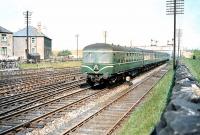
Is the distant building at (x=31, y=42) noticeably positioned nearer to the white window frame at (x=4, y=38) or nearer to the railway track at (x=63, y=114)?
the white window frame at (x=4, y=38)

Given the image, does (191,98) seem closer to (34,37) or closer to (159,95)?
(159,95)

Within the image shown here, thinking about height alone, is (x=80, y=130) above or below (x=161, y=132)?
below

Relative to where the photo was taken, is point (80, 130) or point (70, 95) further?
point (70, 95)

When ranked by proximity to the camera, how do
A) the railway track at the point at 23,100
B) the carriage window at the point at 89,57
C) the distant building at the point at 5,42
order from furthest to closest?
the distant building at the point at 5,42, the carriage window at the point at 89,57, the railway track at the point at 23,100

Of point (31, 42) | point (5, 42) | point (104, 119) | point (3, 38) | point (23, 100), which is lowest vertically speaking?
point (104, 119)

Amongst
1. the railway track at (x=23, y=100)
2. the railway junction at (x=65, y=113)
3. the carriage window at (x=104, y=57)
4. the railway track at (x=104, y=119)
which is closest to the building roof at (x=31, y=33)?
the carriage window at (x=104, y=57)

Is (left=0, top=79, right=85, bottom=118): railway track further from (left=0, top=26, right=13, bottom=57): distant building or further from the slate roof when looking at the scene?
the slate roof

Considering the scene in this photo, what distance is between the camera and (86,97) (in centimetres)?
2109

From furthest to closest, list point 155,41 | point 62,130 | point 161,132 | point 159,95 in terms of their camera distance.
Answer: point 155,41 → point 159,95 → point 62,130 → point 161,132

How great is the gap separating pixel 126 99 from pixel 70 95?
3.58 meters

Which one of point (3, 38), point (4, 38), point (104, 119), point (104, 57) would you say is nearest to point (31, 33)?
point (4, 38)

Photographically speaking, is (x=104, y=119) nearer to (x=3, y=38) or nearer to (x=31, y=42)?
(x=3, y=38)

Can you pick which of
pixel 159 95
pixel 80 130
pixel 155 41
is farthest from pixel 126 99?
pixel 155 41

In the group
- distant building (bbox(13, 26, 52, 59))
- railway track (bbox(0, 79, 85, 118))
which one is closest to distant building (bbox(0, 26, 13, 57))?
distant building (bbox(13, 26, 52, 59))
